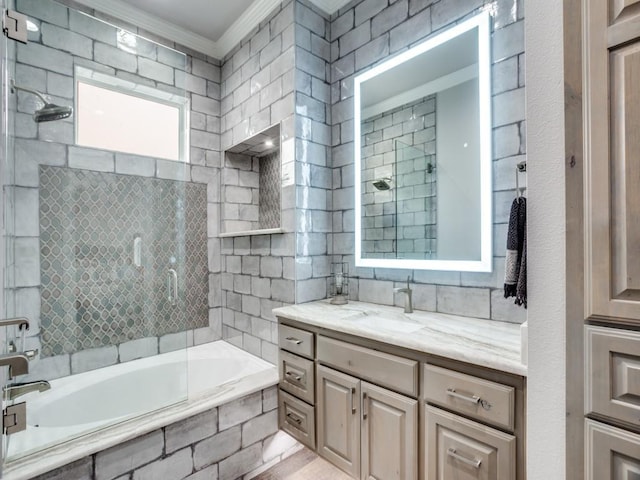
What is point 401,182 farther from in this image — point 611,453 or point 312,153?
point 611,453

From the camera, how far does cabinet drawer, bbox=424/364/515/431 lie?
41.9 inches

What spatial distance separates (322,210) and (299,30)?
126 centimetres

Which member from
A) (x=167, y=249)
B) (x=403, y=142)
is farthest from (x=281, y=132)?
(x=167, y=249)

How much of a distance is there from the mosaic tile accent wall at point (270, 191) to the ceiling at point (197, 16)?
3.41 ft

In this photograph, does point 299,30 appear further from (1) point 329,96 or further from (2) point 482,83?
(2) point 482,83

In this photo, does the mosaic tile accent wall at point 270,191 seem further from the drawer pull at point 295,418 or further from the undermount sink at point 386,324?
the drawer pull at point 295,418

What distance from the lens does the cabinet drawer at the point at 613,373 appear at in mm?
709

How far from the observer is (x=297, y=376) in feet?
6.13

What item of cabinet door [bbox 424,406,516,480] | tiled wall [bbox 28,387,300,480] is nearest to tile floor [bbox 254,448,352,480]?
tiled wall [bbox 28,387,300,480]

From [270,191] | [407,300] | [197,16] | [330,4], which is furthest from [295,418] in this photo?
[197,16]

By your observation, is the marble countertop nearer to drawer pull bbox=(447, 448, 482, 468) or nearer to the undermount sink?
the undermount sink

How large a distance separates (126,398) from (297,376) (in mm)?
1193

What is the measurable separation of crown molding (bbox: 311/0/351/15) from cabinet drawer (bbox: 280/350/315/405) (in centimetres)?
245

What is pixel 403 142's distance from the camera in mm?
1971
